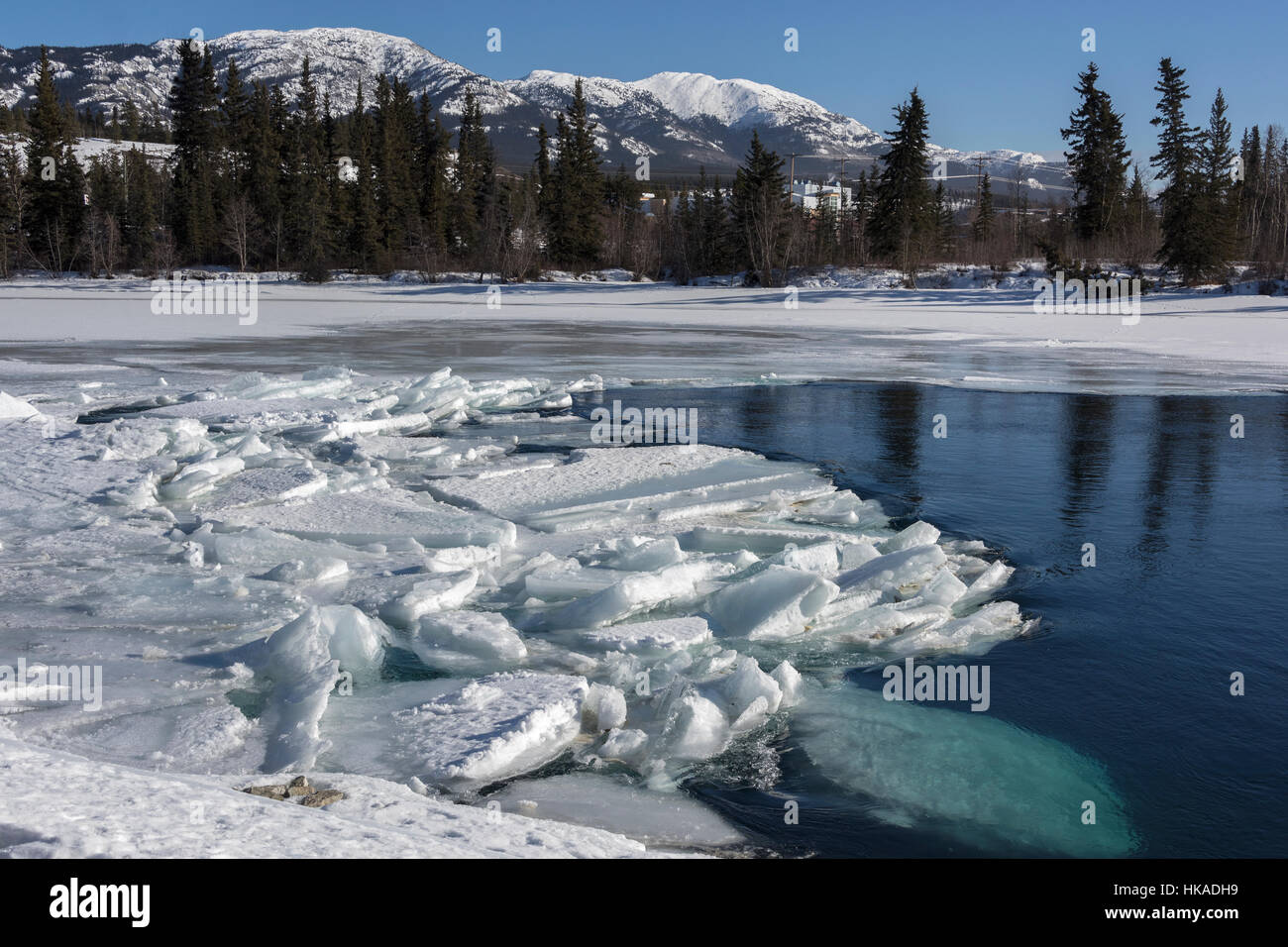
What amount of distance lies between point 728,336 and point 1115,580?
18.0 metres

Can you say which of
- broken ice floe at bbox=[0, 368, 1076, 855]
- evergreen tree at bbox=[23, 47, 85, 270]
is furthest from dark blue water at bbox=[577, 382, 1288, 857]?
evergreen tree at bbox=[23, 47, 85, 270]

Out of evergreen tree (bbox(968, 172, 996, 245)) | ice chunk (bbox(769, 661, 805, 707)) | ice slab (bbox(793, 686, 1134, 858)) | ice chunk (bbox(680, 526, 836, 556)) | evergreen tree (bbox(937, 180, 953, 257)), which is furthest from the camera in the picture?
evergreen tree (bbox(968, 172, 996, 245))

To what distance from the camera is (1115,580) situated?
6.25 meters

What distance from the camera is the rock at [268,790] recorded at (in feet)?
11.0

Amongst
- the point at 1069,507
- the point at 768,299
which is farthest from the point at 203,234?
the point at 1069,507

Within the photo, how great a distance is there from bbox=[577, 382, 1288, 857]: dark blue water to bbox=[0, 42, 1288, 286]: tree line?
30807mm

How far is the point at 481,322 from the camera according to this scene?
90.1 feet

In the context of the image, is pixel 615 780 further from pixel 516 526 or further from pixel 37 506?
pixel 37 506

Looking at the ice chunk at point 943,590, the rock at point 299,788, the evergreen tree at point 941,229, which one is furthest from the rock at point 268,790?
the evergreen tree at point 941,229

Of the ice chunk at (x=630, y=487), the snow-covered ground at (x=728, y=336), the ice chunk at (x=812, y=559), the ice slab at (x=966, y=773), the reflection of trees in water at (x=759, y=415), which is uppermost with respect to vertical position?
the snow-covered ground at (x=728, y=336)

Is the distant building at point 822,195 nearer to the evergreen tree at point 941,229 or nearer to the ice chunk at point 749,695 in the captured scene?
the evergreen tree at point 941,229

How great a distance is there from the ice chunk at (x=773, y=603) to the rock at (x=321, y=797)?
237 centimetres

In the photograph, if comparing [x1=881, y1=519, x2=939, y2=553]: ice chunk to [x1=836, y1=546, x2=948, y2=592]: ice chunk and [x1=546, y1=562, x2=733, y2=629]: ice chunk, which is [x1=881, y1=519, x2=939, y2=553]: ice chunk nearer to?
[x1=836, y1=546, x2=948, y2=592]: ice chunk

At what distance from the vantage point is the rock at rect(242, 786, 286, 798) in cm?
335
